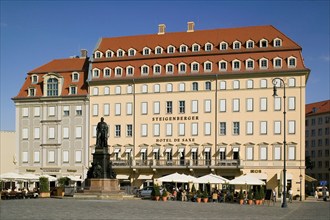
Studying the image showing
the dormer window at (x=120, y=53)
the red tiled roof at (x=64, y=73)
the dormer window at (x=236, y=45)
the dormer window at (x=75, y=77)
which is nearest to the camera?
the dormer window at (x=236, y=45)

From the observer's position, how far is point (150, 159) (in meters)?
74.6

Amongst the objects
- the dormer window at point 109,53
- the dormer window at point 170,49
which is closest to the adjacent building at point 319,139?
the dormer window at point 170,49

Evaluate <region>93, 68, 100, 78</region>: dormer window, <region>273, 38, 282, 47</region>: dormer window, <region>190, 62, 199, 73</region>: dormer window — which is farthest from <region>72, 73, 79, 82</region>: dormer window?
<region>273, 38, 282, 47</region>: dormer window

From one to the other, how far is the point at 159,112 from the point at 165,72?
5.04 metres

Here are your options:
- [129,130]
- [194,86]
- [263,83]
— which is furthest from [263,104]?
[129,130]

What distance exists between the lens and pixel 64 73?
3145 inches

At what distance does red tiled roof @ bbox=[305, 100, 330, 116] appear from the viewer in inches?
4726

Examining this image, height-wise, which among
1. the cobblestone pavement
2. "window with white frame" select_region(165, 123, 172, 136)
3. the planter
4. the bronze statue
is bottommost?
the planter

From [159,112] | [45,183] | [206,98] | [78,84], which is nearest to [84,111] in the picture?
[78,84]

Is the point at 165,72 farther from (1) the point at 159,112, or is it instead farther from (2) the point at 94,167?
(2) the point at 94,167

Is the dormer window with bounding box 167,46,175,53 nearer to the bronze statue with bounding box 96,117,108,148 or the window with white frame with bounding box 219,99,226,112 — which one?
the window with white frame with bounding box 219,99,226,112

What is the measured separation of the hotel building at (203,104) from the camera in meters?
70.0

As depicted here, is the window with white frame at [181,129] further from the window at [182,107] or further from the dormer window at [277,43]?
the dormer window at [277,43]

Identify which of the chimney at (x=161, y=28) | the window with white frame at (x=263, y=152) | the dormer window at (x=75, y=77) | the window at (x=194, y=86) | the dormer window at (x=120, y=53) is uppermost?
the chimney at (x=161, y=28)
